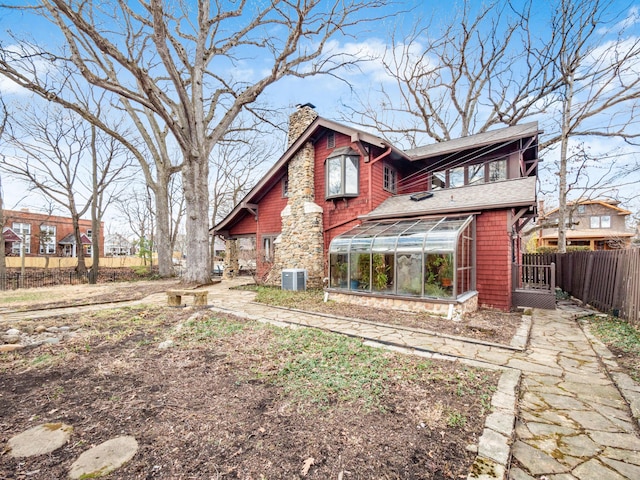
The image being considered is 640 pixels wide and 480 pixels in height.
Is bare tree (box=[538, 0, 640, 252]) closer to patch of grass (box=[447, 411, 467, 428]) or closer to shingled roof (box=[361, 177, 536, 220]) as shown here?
shingled roof (box=[361, 177, 536, 220])

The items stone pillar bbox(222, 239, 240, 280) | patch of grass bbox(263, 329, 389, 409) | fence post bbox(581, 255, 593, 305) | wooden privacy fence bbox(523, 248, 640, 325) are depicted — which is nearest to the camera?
patch of grass bbox(263, 329, 389, 409)

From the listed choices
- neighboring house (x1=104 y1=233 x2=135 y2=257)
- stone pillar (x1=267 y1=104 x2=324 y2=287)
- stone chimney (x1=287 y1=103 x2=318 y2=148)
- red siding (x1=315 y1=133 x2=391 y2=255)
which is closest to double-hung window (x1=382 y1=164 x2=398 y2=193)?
red siding (x1=315 y1=133 x2=391 y2=255)

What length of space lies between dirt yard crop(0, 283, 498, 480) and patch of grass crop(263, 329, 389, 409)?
18mm

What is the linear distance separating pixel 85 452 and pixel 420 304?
6.35 metres

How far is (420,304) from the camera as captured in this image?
6926 millimetres

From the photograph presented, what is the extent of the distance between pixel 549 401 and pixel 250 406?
10.3 ft

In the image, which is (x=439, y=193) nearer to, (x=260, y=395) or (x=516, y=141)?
(x=516, y=141)

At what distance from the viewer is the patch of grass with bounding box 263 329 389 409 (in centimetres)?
302

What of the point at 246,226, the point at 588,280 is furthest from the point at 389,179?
the point at 246,226

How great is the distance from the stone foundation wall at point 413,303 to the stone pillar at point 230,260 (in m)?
9.08

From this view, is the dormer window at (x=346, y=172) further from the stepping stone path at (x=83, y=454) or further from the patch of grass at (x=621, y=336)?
the stepping stone path at (x=83, y=454)

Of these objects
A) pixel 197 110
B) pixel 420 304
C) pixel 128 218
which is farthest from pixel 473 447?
pixel 128 218

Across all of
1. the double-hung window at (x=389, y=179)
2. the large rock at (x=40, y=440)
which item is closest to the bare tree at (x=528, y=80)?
the double-hung window at (x=389, y=179)

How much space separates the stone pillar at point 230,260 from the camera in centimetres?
1592
